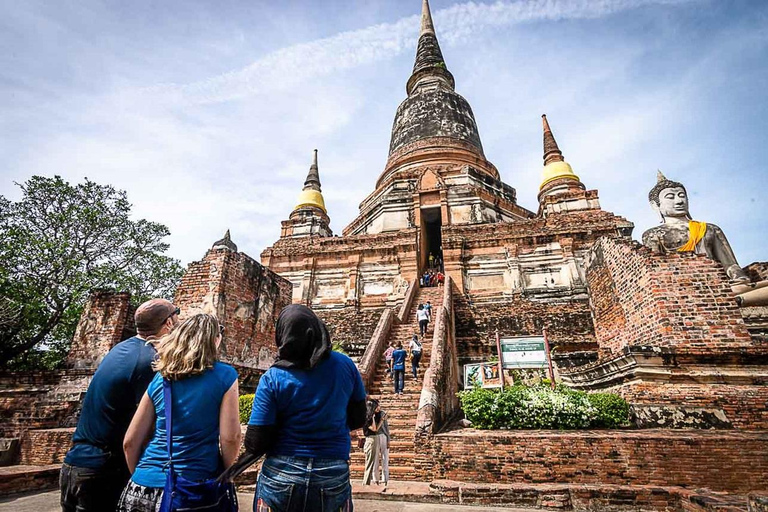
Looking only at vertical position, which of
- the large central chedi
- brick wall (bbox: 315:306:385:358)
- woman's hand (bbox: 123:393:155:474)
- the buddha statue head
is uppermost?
the large central chedi

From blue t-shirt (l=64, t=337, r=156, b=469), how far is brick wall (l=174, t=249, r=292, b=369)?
5.96 metres

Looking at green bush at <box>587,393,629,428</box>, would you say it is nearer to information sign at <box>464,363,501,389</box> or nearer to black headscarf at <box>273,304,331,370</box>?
information sign at <box>464,363,501,389</box>

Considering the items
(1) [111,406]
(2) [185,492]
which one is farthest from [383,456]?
(2) [185,492]

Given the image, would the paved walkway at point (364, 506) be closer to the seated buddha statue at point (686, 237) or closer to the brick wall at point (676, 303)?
the brick wall at point (676, 303)

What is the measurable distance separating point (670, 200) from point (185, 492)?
1103 cm

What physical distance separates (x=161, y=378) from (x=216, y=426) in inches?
14.8

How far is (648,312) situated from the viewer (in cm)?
806

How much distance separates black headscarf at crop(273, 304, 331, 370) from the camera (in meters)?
2.09

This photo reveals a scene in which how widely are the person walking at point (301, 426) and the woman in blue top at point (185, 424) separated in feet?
0.43

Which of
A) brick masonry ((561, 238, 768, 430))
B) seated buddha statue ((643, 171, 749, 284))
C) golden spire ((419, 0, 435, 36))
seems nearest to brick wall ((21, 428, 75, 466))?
brick masonry ((561, 238, 768, 430))

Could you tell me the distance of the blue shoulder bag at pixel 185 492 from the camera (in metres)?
1.84

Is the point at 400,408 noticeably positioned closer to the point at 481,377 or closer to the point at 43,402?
the point at 481,377

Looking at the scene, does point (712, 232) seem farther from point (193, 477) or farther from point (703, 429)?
point (193, 477)

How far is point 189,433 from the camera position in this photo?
1944mm
